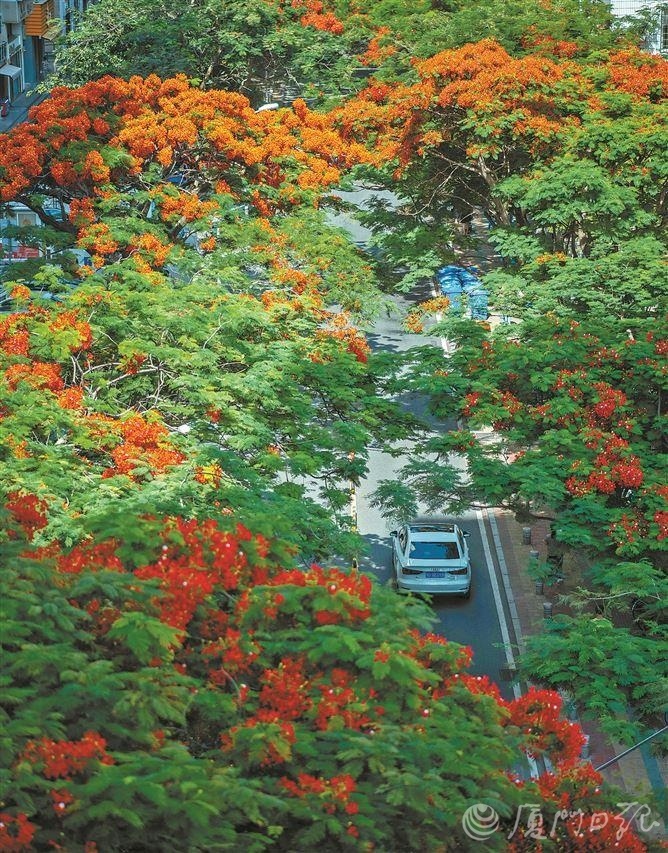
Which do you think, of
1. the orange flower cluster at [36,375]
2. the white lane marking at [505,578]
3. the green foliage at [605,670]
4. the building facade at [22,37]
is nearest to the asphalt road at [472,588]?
the white lane marking at [505,578]

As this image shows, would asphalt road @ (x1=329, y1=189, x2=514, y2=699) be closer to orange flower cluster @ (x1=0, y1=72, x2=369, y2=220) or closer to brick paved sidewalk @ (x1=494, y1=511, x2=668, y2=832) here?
brick paved sidewalk @ (x1=494, y1=511, x2=668, y2=832)

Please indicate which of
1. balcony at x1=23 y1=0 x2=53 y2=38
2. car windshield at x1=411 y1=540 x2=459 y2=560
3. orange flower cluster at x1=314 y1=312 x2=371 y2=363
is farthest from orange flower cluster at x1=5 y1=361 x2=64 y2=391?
balcony at x1=23 y1=0 x2=53 y2=38

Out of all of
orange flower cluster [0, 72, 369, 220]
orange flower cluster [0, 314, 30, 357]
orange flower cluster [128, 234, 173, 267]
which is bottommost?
orange flower cluster [128, 234, 173, 267]

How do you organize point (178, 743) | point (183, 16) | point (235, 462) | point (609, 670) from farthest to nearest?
point (183, 16), point (235, 462), point (609, 670), point (178, 743)

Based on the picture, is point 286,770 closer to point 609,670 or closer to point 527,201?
point 609,670

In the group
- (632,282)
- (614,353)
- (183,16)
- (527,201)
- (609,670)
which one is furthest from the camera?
(183,16)

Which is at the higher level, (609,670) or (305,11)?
(305,11)

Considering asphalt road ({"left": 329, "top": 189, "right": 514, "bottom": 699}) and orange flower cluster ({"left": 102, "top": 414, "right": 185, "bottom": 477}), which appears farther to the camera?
asphalt road ({"left": 329, "top": 189, "right": 514, "bottom": 699})

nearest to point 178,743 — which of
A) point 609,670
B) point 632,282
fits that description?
point 609,670
